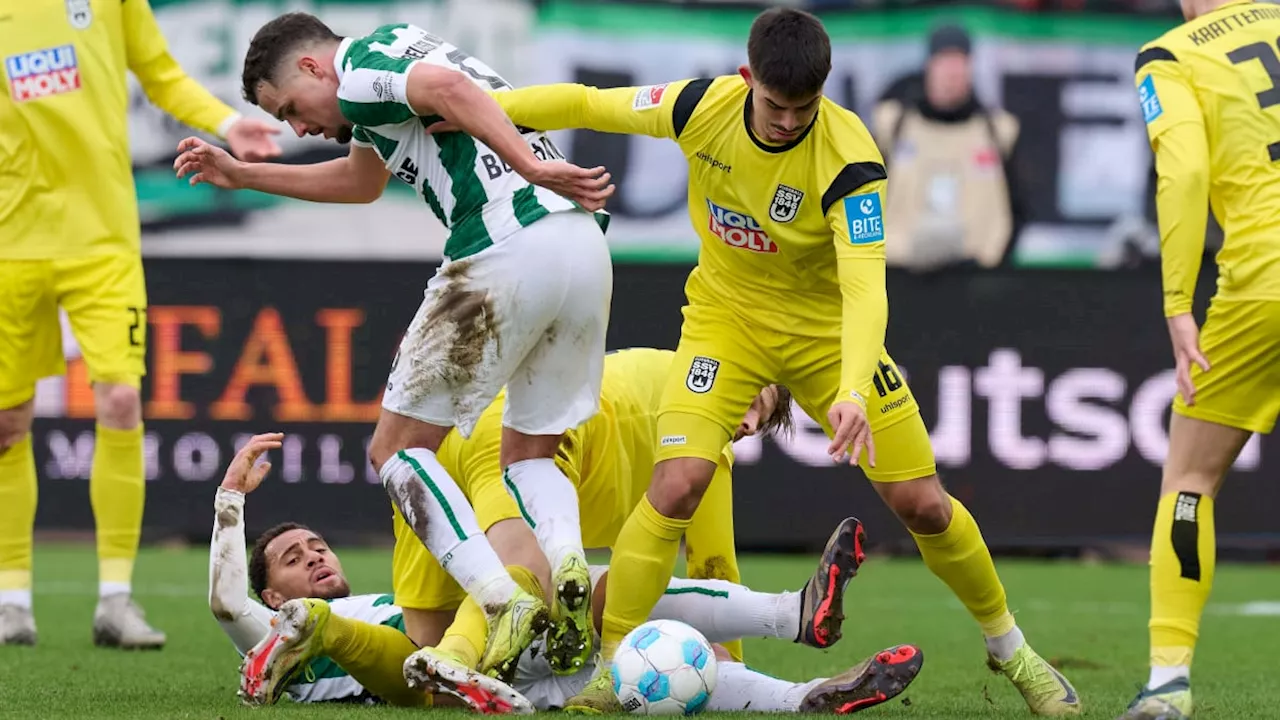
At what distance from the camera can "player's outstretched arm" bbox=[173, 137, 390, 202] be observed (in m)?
5.67

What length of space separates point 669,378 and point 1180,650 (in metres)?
1.75

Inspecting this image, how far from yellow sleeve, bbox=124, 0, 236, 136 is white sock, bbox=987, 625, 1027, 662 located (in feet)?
13.2

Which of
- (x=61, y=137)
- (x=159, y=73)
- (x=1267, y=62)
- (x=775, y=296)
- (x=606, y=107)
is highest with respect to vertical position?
(x=1267, y=62)

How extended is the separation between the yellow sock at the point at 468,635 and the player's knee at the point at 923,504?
131cm

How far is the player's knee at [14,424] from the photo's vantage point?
24.4ft

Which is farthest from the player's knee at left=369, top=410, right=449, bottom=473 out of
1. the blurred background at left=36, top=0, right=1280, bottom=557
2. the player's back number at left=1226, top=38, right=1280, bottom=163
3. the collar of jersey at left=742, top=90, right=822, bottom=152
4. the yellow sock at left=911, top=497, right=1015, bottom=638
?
the blurred background at left=36, top=0, right=1280, bottom=557

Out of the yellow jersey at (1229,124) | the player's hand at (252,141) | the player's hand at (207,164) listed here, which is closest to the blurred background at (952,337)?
the player's hand at (252,141)

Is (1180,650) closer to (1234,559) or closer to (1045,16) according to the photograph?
(1234,559)

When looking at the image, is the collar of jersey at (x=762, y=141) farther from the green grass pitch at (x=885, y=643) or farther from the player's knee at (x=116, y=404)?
the player's knee at (x=116, y=404)

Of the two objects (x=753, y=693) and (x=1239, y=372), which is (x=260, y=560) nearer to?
(x=753, y=693)

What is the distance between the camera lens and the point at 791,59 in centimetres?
511

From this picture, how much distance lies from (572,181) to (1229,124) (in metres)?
1.82

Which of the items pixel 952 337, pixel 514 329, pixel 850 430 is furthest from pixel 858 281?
pixel 952 337

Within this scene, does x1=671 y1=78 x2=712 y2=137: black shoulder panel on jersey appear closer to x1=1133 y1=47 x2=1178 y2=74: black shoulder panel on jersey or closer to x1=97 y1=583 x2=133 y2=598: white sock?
x1=1133 y1=47 x2=1178 y2=74: black shoulder panel on jersey
